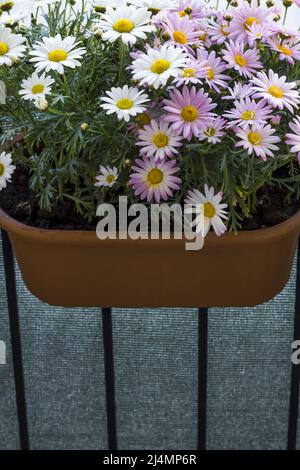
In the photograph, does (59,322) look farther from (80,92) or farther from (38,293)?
(80,92)

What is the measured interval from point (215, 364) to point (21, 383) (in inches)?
11.5

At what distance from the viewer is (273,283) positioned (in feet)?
3.21

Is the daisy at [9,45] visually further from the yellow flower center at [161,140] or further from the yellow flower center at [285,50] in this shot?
the yellow flower center at [285,50]

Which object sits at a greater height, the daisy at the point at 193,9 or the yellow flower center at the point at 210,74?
the daisy at the point at 193,9

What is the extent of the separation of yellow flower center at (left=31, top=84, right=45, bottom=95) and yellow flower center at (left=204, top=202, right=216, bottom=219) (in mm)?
210

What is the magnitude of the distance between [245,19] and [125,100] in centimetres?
18

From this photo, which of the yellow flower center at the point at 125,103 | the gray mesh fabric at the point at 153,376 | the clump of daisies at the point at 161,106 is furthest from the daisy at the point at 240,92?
the gray mesh fabric at the point at 153,376

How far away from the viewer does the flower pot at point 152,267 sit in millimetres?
911

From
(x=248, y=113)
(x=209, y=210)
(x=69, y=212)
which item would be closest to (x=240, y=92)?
(x=248, y=113)

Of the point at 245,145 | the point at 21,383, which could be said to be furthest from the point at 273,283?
the point at 21,383

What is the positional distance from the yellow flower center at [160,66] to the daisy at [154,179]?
3.6 inches

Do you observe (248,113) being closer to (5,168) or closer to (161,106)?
(161,106)

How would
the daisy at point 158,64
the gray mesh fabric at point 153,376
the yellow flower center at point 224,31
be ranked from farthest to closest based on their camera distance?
the gray mesh fabric at point 153,376
the yellow flower center at point 224,31
the daisy at point 158,64

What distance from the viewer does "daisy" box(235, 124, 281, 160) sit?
2.74 feet
